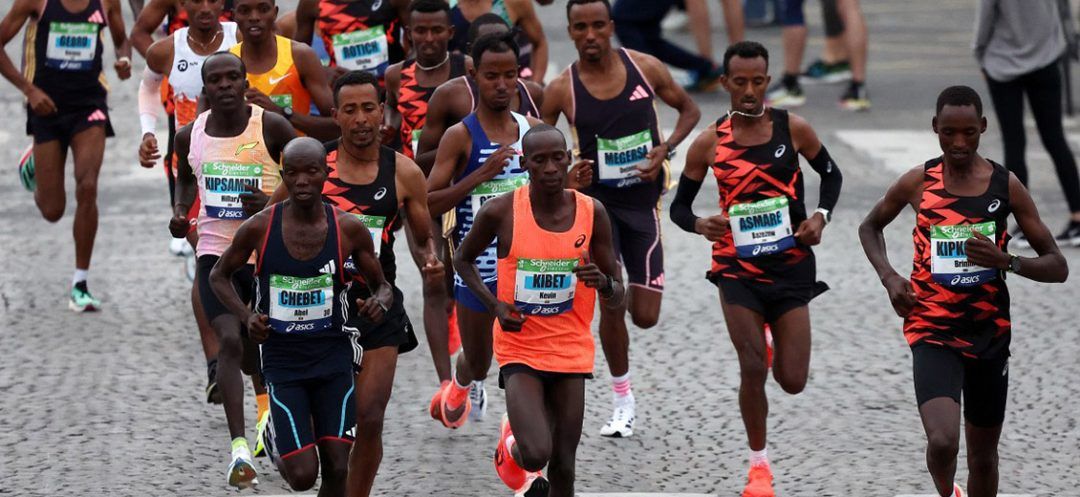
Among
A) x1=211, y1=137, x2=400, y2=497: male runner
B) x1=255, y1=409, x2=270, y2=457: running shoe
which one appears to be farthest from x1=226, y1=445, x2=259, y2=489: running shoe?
x1=211, y1=137, x2=400, y2=497: male runner

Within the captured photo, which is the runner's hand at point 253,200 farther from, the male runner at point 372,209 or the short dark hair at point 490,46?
the short dark hair at point 490,46

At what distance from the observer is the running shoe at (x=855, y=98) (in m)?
18.0

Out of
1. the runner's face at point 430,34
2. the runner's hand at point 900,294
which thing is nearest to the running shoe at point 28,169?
the runner's face at point 430,34

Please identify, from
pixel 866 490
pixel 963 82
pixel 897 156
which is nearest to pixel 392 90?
pixel 866 490

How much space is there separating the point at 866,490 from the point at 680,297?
12.8 ft

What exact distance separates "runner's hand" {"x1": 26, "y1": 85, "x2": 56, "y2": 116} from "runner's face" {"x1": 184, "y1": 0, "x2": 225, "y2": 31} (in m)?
1.66

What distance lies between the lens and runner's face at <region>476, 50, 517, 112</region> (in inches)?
A: 346

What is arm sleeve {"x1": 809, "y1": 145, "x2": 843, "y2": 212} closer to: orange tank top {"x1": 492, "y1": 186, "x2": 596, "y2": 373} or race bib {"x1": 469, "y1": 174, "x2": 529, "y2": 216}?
race bib {"x1": 469, "y1": 174, "x2": 529, "y2": 216}

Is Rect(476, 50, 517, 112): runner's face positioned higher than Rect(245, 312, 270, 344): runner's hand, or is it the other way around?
Rect(476, 50, 517, 112): runner's face

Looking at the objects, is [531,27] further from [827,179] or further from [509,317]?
[509,317]

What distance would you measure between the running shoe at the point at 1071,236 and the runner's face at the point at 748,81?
17.6 feet

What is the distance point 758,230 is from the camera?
8.53 meters

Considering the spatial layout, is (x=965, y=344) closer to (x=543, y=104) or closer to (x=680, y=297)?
(x=543, y=104)

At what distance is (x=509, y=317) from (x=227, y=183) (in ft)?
6.01
